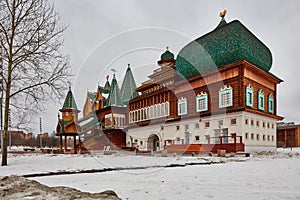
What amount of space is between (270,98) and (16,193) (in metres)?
25.2

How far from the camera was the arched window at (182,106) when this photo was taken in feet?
85.4

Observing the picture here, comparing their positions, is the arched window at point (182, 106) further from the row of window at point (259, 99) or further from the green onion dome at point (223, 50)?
the row of window at point (259, 99)

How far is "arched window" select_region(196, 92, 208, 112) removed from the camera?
23.7 m

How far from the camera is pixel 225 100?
2197 cm

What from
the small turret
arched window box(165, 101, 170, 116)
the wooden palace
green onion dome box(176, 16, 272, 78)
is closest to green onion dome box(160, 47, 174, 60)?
the wooden palace

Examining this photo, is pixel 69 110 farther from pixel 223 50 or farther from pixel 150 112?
pixel 223 50

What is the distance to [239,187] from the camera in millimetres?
5145

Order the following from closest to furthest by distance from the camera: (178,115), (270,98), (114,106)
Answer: (270,98) → (178,115) → (114,106)

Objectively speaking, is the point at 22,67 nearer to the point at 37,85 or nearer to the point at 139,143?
the point at 37,85

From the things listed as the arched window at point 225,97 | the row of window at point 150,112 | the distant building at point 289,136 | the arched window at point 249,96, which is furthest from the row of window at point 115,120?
the distant building at point 289,136

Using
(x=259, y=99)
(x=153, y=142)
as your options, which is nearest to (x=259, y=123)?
(x=259, y=99)

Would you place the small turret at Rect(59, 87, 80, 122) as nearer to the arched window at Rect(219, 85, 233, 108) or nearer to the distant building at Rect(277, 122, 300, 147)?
the arched window at Rect(219, 85, 233, 108)

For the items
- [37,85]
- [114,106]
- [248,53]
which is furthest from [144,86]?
[37,85]

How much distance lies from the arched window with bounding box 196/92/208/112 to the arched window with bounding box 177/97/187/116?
1.78 m
